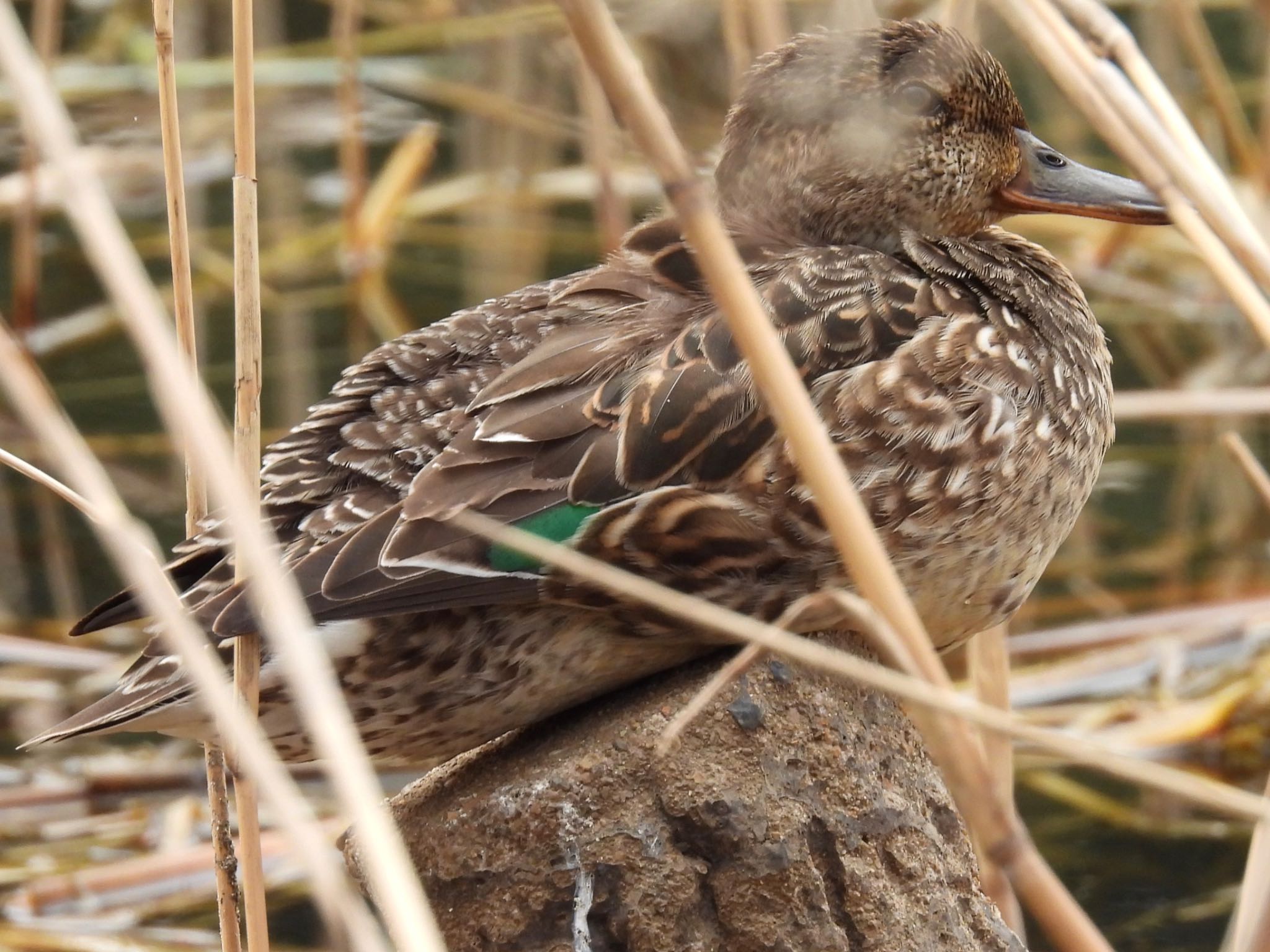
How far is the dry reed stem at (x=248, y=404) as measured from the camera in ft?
8.13

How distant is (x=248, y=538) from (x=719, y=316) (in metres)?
1.22

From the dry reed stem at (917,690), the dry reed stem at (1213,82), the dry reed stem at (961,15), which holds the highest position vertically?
the dry reed stem at (1213,82)

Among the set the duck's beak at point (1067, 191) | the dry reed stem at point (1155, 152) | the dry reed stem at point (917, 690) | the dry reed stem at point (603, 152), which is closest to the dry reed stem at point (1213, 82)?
the dry reed stem at point (603, 152)

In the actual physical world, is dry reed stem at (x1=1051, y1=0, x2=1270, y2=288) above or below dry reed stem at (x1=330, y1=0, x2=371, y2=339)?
below

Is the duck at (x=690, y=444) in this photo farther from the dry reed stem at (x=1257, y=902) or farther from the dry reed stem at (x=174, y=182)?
the dry reed stem at (x=1257, y=902)

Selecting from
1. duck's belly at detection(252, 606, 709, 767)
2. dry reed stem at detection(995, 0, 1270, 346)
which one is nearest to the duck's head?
dry reed stem at detection(995, 0, 1270, 346)

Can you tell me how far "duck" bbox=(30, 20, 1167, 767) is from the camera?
262 cm

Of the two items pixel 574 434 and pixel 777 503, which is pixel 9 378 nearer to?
pixel 574 434

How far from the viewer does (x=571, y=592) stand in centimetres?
257

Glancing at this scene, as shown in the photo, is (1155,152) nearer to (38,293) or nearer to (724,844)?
(724,844)

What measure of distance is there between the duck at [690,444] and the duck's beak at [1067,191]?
0.02 m

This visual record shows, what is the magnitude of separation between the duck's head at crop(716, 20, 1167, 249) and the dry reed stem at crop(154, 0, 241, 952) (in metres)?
0.94

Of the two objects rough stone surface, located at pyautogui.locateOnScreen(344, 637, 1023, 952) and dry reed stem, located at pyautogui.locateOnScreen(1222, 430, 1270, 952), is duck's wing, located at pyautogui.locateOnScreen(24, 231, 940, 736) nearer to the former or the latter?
rough stone surface, located at pyautogui.locateOnScreen(344, 637, 1023, 952)

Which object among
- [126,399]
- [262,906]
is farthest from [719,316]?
[126,399]
